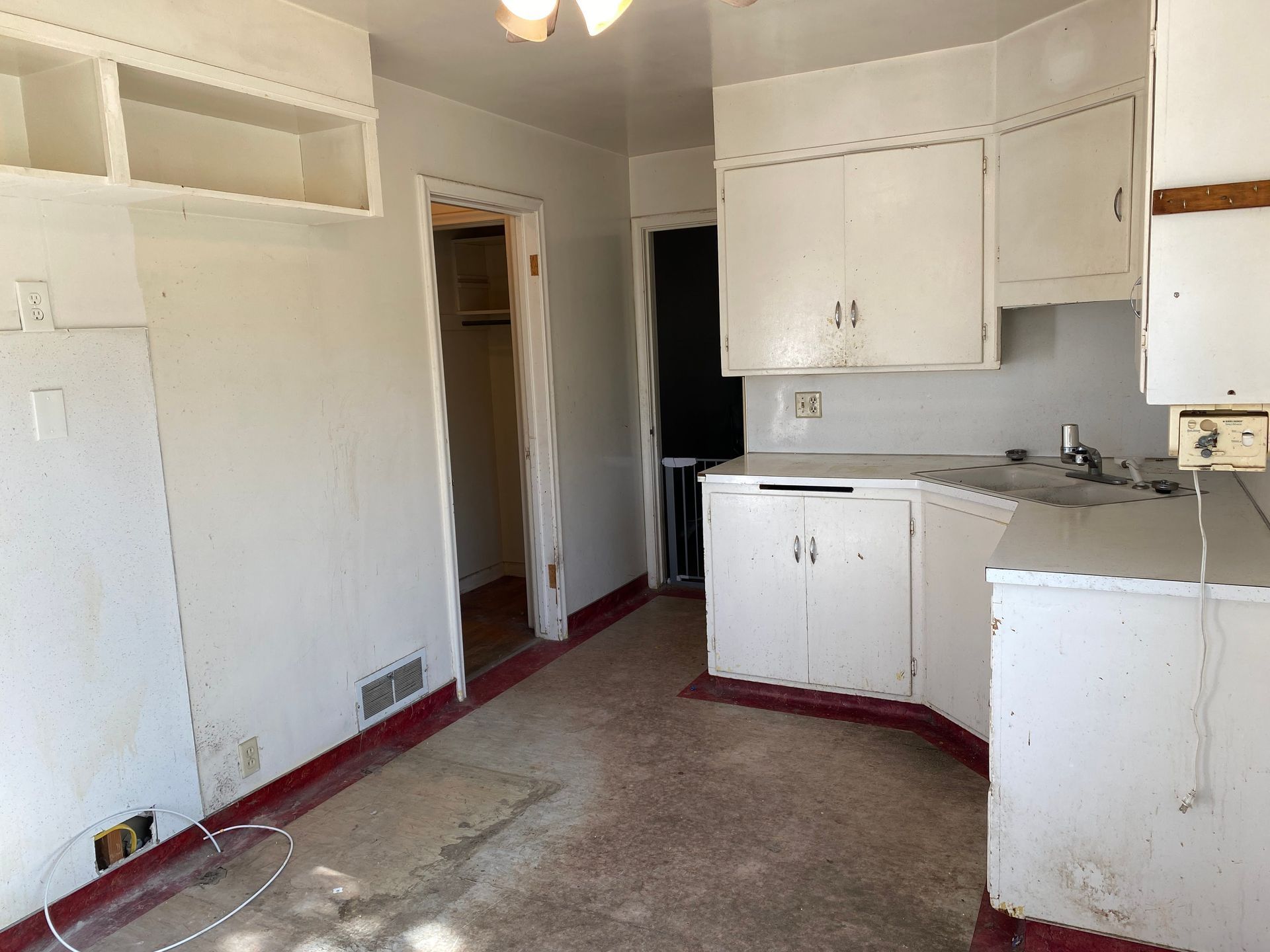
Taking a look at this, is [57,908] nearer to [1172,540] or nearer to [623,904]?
[623,904]

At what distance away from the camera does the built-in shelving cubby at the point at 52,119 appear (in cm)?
202

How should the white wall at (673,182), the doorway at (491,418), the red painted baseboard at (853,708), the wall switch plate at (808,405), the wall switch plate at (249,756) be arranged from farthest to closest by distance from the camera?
the white wall at (673,182)
the wall switch plate at (808,405)
the doorway at (491,418)
the red painted baseboard at (853,708)
the wall switch plate at (249,756)

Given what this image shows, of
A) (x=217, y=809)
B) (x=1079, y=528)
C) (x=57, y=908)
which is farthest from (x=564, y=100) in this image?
(x=57, y=908)

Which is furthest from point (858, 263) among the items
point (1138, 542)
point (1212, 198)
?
point (1212, 198)

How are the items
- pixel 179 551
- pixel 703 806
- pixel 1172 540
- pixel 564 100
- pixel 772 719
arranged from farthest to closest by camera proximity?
pixel 564 100, pixel 772 719, pixel 703 806, pixel 179 551, pixel 1172 540

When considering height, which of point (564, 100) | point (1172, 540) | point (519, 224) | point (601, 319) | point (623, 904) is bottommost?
point (623, 904)

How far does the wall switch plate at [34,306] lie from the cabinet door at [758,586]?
231 cm

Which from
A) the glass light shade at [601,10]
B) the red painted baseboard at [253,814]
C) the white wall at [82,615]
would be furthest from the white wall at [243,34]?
the red painted baseboard at [253,814]

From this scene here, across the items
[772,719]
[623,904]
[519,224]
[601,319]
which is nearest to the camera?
[623,904]

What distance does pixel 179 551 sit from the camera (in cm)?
256

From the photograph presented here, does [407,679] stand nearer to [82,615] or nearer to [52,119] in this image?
[82,615]

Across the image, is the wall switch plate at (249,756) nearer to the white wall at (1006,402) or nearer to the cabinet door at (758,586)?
the cabinet door at (758,586)

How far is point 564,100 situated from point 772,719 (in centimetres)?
268

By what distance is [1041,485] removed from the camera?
322 centimetres
